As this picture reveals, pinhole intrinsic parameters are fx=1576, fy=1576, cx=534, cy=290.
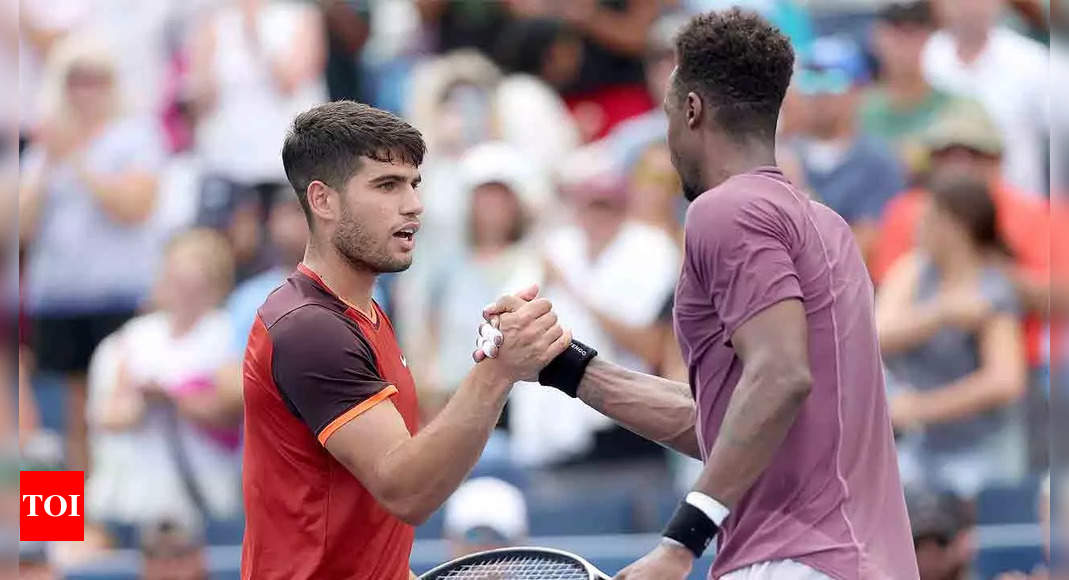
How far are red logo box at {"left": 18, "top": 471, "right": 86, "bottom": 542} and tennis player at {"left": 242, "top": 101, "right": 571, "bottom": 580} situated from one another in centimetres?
168

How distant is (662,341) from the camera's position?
7.17 m

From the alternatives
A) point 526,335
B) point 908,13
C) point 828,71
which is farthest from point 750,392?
point 908,13

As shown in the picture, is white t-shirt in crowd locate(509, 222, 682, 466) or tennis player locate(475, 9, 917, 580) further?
white t-shirt in crowd locate(509, 222, 682, 466)

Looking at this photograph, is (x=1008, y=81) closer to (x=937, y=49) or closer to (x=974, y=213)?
(x=937, y=49)

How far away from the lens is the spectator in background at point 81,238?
8062mm

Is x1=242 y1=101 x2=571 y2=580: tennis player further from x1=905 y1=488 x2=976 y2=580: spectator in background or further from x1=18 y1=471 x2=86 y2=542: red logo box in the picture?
x1=905 y1=488 x2=976 y2=580: spectator in background

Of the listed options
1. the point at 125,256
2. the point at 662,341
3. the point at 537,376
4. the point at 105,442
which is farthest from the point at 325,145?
the point at 125,256

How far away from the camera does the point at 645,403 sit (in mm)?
4113

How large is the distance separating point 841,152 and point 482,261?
181 cm

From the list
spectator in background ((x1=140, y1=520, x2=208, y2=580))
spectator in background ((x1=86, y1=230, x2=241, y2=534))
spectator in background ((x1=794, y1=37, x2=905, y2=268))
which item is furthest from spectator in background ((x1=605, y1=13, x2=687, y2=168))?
spectator in background ((x1=140, y1=520, x2=208, y2=580))

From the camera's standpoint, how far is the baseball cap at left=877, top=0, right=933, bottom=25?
7.89 meters

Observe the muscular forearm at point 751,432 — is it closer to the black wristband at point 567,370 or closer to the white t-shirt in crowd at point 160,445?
the black wristband at point 567,370

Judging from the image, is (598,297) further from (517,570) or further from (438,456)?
Answer: (438,456)

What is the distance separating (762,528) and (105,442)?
4.75 meters
